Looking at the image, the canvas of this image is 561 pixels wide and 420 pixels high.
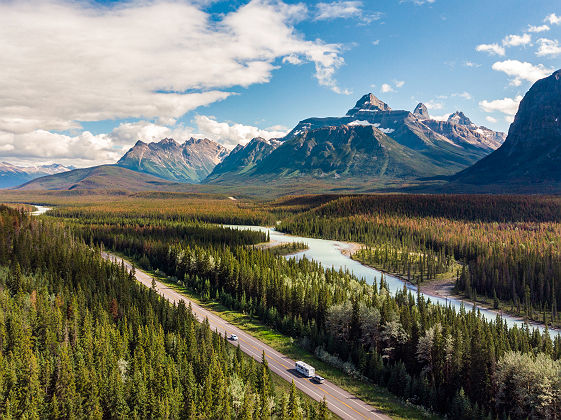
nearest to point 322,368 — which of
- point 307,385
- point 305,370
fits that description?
point 305,370

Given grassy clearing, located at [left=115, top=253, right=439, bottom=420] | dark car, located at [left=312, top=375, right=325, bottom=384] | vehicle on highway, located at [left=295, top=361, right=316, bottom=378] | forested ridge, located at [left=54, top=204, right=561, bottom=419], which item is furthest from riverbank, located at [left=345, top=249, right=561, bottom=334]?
vehicle on highway, located at [left=295, top=361, right=316, bottom=378]

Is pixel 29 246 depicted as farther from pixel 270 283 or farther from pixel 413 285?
pixel 413 285

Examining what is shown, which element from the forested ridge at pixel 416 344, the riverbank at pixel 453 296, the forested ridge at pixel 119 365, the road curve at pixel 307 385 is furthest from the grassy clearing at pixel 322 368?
the riverbank at pixel 453 296

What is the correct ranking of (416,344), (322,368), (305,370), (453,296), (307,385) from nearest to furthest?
(307,385), (305,370), (416,344), (322,368), (453,296)

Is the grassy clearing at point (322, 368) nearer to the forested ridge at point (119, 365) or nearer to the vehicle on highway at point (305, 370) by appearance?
the vehicle on highway at point (305, 370)

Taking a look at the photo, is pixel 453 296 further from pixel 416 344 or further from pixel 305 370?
pixel 305 370
